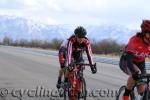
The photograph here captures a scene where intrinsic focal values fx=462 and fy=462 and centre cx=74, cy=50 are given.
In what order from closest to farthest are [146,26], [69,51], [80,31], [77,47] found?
[146,26]
[80,31]
[69,51]
[77,47]

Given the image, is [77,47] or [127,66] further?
[77,47]

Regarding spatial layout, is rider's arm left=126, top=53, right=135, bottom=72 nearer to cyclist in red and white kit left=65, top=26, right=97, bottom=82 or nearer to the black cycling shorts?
the black cycling shorts

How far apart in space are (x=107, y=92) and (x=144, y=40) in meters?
5.00

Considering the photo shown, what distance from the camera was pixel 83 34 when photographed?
32.8 feet

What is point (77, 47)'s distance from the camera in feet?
34.6

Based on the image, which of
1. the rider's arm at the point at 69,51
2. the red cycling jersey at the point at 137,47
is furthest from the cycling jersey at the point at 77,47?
the red cycling jersey at the point at 137,47

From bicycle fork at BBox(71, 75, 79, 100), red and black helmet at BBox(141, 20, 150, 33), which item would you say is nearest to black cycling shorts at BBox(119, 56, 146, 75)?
red and black helmet at BBox(141, 20, 150, 33)

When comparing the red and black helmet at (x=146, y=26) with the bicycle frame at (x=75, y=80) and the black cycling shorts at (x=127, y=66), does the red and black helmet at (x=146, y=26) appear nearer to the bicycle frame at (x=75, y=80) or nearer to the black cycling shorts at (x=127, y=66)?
the black cycling shorts at (x=127, y=66)

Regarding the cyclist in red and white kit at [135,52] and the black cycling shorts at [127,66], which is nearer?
the cyclist in red and white kit at [135,52]

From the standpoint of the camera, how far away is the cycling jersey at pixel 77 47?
33.3 ft

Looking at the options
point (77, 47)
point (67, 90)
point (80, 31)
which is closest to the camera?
point (80, 31)

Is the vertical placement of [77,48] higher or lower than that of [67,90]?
higher

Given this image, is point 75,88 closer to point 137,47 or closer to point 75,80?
point 75,80

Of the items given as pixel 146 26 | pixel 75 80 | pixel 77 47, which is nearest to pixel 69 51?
pixel 77 47
